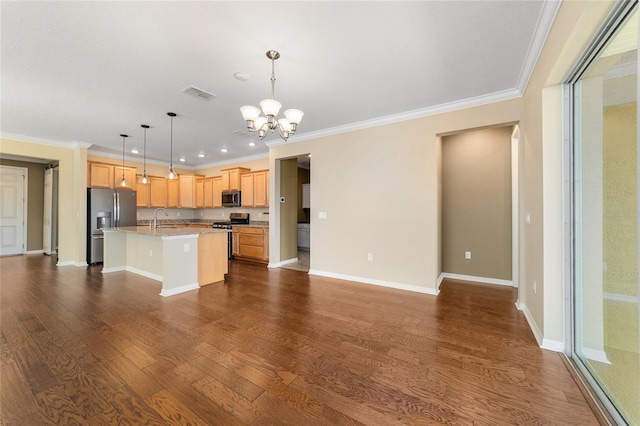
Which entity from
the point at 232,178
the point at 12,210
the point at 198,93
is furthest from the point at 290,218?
the point at 12,210

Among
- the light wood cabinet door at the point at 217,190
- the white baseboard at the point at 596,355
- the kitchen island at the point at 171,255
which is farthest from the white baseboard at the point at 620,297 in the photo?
the light wood cabinet door at the point at 217,190

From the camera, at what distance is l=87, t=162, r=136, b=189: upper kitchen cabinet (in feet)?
19.5

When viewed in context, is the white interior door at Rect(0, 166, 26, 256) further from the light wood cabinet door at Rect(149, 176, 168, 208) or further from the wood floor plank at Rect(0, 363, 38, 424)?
the wood floor plank at Rect(0, 363, 38, 424)

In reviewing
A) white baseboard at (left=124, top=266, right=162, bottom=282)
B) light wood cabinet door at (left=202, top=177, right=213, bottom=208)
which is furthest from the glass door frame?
light wood cabinet door at (left=202, top=177, right=213, bottom=208)

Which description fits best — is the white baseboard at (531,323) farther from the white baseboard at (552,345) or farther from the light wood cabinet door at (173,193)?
the light wood cabinet door at (173,193)

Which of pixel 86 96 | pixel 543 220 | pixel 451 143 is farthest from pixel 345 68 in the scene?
pixel 86 96

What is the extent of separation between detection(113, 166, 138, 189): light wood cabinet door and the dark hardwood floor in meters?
3.40

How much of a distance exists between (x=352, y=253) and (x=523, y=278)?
2323 mm

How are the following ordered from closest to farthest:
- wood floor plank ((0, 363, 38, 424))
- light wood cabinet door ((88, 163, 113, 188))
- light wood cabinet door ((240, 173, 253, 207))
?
wood floor plank ((0, 363, 38, 424))
light wood cabinet door ((88, 163, 113, 188))
light wood cabinet door ((240, 173, 253, 207))

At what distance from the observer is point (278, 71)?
8.89 feet

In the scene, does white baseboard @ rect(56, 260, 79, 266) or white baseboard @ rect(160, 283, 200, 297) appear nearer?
white baseboard @ rect(160, 283, 200, 297)

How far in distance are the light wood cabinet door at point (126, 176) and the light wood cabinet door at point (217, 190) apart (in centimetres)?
190

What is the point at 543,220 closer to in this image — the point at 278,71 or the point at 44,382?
the point at 278,71

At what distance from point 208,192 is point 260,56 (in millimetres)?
5922
